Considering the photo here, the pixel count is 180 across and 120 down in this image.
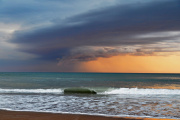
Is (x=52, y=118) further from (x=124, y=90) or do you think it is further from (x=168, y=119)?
(x=124, y=90)

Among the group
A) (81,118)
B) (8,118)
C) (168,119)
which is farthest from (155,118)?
(8,118)

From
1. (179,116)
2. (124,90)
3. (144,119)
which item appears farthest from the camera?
(124,90)

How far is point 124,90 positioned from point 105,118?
55.1ft

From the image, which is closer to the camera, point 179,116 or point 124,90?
point 179,116

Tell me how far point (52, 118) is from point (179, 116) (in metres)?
6.50

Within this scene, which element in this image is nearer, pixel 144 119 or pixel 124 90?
pixel 144 119

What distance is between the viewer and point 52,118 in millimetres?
8406

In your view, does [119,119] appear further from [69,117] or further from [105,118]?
[69,117]

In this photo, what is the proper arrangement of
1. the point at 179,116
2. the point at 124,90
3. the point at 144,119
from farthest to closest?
the point at 124,90 → the point at 179,116 → the point at 144,119

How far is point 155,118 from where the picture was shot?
27.4ft

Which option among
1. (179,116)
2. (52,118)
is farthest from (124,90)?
(52,118)

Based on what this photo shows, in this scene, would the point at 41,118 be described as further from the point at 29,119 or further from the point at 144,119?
the point at 144,119

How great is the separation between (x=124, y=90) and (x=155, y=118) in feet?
53.6

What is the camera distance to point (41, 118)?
8367 millimetres
